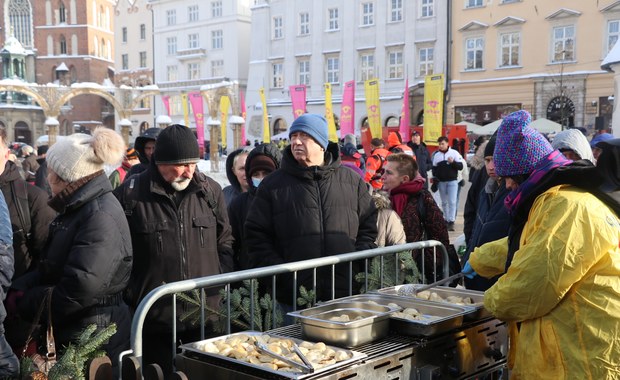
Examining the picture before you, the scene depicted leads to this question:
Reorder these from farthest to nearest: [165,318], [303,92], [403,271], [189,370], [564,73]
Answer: [564,73], [303,92], [403,271], [165,318], [189,370]

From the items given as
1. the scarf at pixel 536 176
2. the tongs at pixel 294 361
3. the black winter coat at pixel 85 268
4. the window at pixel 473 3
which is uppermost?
the window at pixel 473 3

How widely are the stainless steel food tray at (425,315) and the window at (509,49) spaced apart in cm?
3212

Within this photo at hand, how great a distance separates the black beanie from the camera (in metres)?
3.81

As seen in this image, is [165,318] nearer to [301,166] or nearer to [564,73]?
[301,166]

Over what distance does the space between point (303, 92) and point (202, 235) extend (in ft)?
75.8

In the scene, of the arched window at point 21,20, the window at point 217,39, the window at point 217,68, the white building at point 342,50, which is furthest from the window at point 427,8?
the arched window at point 21,20

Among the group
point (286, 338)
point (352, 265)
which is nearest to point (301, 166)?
point (352, 265)

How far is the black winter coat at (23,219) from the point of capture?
13.3 ft

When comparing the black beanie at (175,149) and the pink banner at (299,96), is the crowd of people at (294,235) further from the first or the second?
the pink banner at (299,96)

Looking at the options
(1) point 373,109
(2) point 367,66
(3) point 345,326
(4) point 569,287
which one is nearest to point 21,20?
(2) point 367,66

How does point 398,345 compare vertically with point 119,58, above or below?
below

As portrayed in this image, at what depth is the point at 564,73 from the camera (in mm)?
30984

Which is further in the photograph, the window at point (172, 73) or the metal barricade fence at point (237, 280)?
the window at point (172, 73)

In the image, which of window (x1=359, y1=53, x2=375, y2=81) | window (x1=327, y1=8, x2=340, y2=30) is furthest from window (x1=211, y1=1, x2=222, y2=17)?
window (x1=359, y1=53, x2=375, y2=81)
